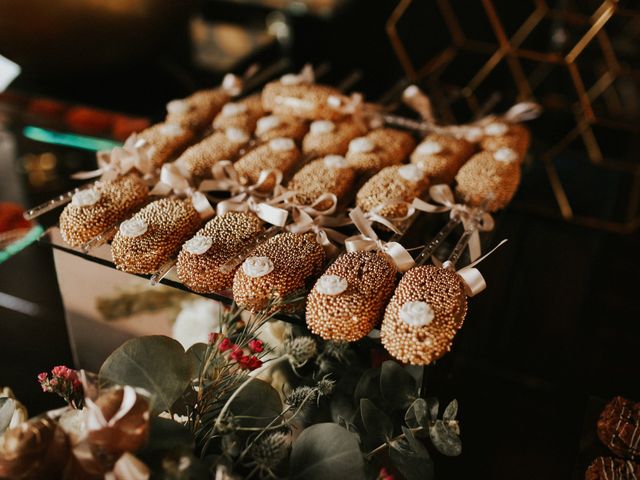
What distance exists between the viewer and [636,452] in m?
0.64

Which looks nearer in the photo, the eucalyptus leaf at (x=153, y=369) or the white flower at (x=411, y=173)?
the eucalyptus leaf at (x=153, y=369)

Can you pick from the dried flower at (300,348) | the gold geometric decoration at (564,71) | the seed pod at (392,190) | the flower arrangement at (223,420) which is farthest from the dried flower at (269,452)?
the gold geometric decoration at (564,71)

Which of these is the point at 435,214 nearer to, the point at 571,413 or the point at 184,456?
the point at 571,413

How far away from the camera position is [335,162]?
0.81 m

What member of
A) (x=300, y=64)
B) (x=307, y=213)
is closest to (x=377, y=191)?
(x=307, y=213)

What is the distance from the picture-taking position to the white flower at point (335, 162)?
81 cm

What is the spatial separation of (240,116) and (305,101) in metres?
0.10

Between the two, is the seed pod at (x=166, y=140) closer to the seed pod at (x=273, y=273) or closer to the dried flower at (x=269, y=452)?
the seed pod at (x=273, y=273)

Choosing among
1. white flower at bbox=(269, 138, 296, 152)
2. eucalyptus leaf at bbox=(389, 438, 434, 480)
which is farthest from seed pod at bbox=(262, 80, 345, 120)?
eucalyptus leaf at bbox=(389, 438, 434, 480)

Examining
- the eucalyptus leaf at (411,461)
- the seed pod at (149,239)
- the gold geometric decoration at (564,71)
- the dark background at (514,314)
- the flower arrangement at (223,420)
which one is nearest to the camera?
the flower arrangement at (223,420)

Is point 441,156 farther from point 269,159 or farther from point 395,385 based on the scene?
point 395,385

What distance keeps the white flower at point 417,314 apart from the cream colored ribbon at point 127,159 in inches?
16.5

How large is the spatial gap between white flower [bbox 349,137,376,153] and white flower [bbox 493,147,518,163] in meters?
0.16

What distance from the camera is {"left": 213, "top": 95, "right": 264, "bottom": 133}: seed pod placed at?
94 cm
